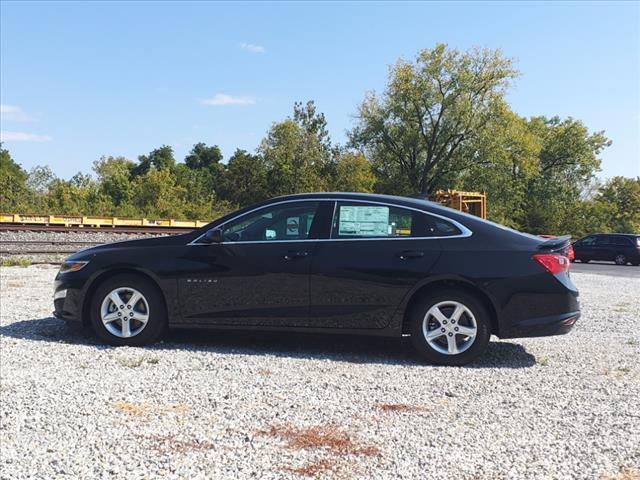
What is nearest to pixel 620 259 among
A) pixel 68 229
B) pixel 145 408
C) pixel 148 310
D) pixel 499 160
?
pixel 499 160

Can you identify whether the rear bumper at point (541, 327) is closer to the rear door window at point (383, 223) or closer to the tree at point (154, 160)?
the rear door window at point (383, 223)

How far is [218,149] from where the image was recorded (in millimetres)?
97062

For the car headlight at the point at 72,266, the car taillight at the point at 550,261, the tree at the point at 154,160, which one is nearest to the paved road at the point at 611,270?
the car taillight at the point at 550,261

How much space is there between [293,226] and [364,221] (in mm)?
704

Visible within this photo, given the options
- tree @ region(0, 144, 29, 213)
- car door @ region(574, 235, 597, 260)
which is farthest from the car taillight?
tree @ region(0, 144, 29, 213)

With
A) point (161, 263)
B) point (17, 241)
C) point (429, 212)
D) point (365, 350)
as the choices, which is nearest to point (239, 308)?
point (161, 263)

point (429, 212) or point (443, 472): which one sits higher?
point (429, 212)

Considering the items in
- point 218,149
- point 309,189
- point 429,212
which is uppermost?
point 218,149

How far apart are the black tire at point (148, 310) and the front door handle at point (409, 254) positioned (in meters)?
2.42

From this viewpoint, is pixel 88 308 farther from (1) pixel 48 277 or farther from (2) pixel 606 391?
(1) pixel 48 277

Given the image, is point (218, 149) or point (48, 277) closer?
point (48, 277)

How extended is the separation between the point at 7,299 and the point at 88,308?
414 centimetres

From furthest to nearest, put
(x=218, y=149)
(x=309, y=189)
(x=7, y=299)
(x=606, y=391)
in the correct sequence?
1. (x=218, y=149)
2. (x=309, y=189)
3. (x=7, y=299)
4. (x=606, y=391)

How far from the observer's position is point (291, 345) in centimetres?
626
